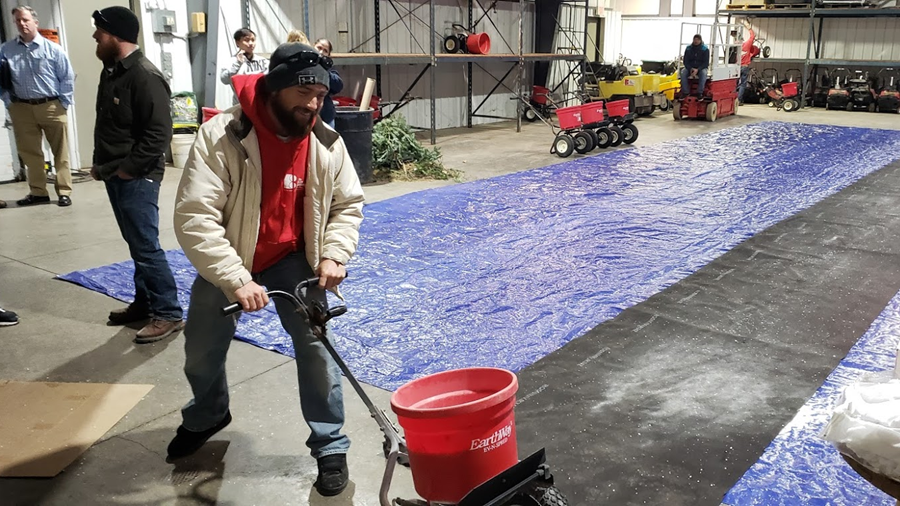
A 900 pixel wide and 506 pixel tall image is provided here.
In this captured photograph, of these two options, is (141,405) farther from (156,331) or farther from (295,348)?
(295,348)

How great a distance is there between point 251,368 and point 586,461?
1852 mm

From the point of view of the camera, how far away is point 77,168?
31.3ft

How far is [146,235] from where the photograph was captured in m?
4.15

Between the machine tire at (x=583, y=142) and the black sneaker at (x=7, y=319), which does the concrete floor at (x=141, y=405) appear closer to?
the black sneaker at (x=7, y=319)

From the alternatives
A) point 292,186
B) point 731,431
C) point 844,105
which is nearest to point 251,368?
point 292,186

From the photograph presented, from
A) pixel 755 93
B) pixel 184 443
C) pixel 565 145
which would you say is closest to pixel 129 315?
pixel 184 443

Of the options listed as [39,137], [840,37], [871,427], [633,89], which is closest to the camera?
[871,427]

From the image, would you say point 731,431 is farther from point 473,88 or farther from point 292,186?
point 473,88

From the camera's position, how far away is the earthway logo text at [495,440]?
86.0 inches

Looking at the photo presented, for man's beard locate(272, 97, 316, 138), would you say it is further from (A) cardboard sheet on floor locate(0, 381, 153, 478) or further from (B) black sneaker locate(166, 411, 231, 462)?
(A) cardboard sheet on floor locate(0, 381, 153, 478)

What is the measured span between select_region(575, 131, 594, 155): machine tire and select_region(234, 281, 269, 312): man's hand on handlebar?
9.20m

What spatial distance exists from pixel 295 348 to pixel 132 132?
1.95 meters

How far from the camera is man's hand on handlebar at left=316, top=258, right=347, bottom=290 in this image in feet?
8.63

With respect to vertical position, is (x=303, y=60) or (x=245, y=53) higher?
(x=245, y=53)
